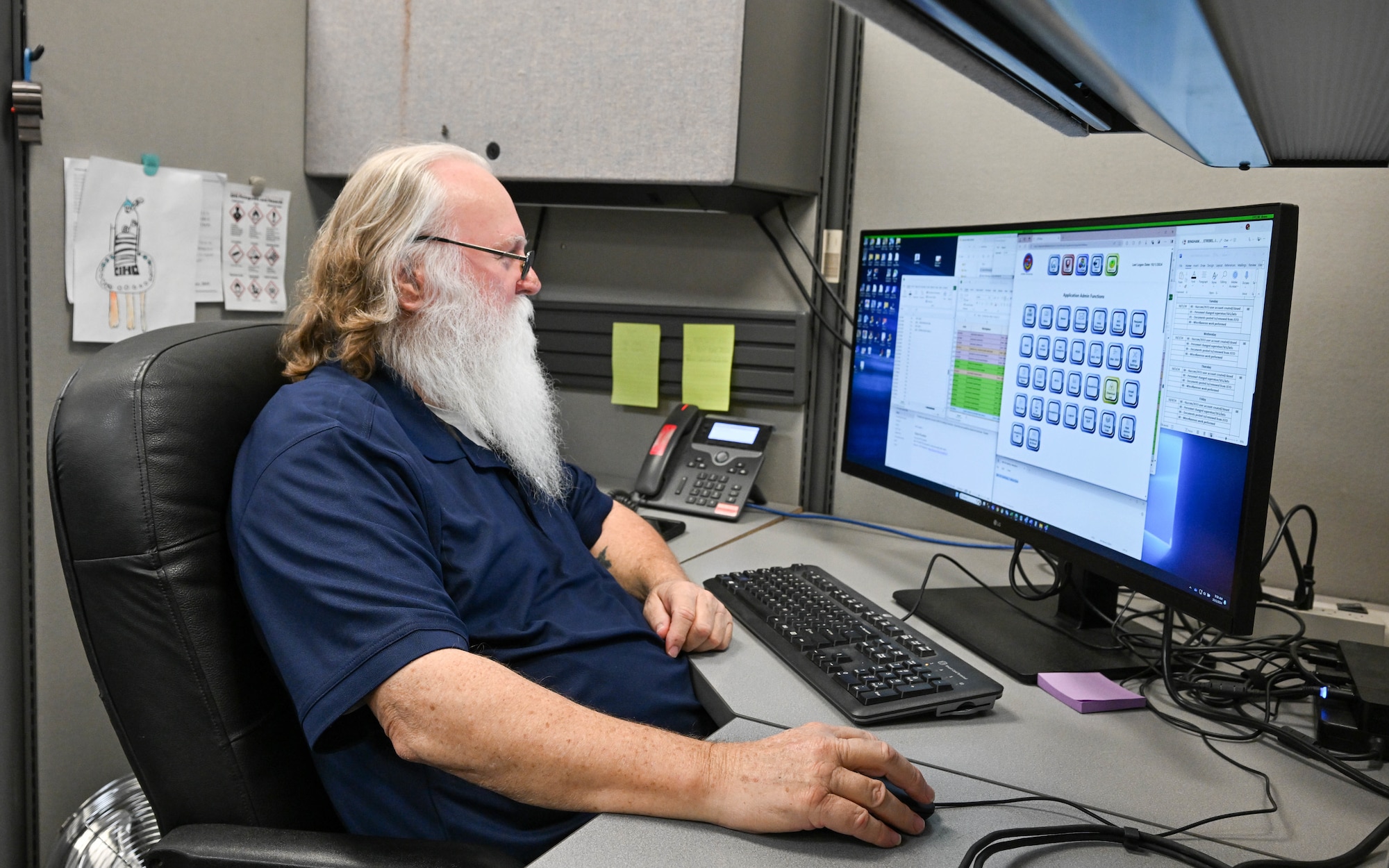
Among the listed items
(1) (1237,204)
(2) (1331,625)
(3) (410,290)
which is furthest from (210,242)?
(2) (1331,625)

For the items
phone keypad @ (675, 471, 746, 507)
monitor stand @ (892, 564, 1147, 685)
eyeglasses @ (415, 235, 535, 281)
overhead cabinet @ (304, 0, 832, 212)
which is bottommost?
monitor stand @ (892, 564, 1147, 685)

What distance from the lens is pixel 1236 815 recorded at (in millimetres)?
737

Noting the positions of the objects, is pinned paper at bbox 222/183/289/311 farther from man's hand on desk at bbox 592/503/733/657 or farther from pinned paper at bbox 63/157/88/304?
man's hand on desk at bbox 592/503/733/657

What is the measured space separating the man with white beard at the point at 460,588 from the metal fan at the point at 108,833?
0.51 meters

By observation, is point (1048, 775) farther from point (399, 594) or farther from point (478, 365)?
point (478, 365)

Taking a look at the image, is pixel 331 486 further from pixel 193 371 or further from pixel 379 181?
pixel 379 181

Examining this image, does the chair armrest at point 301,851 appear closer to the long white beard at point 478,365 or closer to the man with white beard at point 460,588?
the man with white beard at point 460,588

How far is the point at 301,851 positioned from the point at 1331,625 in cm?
116

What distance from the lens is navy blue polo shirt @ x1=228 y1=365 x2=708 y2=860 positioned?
0.80 m

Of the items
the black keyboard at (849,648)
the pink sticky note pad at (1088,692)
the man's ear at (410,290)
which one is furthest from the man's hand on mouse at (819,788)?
the man's ear at (410,290)

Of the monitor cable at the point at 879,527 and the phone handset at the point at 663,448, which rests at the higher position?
the phone handset at the point at 663,448

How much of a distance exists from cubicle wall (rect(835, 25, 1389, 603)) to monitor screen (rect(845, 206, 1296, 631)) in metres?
0.28

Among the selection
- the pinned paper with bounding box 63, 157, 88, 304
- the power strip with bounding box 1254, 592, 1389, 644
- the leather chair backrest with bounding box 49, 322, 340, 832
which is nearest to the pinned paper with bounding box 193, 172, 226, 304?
the pinned paper with bounding box 63, 157, 88, 304

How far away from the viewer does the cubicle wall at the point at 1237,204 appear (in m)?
1.28
